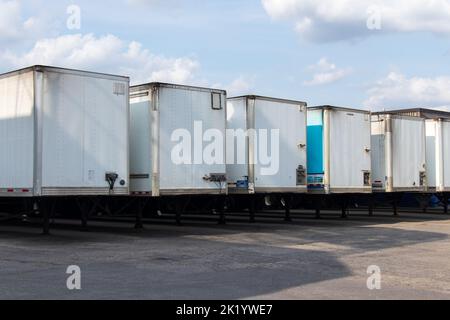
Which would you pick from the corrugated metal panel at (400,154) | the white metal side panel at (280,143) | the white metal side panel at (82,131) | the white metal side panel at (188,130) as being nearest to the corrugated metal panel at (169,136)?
the white metal side panel at (188,130)

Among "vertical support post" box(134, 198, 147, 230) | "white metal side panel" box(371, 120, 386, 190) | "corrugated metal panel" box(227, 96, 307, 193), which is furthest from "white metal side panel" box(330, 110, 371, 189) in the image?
"vertical support post" box(134, 198, 147, 230)

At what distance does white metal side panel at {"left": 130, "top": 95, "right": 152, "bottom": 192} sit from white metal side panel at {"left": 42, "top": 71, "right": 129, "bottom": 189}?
91 cm

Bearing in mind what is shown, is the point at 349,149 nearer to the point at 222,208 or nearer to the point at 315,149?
the point at 315,149

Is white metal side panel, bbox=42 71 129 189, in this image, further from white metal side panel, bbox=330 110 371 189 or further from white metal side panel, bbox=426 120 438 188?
white metal side panel, bbox=426 120 438 188

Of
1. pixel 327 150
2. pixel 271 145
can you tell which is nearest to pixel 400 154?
pixel 327 150

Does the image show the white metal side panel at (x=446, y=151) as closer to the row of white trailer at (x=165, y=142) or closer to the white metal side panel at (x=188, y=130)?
the row of white trailer at (x=165, y=142)

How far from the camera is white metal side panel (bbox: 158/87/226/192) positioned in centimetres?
1642

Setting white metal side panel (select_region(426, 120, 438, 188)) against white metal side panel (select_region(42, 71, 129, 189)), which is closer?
white metal side panel (select_region(42, 71, 129, 189))

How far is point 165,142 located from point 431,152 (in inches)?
552

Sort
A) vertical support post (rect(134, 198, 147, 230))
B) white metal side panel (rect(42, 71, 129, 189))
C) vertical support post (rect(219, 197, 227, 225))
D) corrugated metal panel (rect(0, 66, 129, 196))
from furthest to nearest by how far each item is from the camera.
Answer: vertical support post (rect(219, 197, 227, 225)) < vertical support post (rect(134, 198, 147, 230)) < white metal side panel (rect(42, 71, 129, 189)) < corrugated metal panel (rect(0, 66, 129, 196))

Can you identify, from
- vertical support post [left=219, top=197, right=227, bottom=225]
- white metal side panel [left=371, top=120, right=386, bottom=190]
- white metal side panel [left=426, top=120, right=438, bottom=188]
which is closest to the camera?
vertical support post [left=219, top=197, right=227, bottom=225]

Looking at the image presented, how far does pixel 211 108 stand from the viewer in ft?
57.1

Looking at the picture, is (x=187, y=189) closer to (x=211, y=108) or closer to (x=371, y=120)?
(x=211, y=108)
